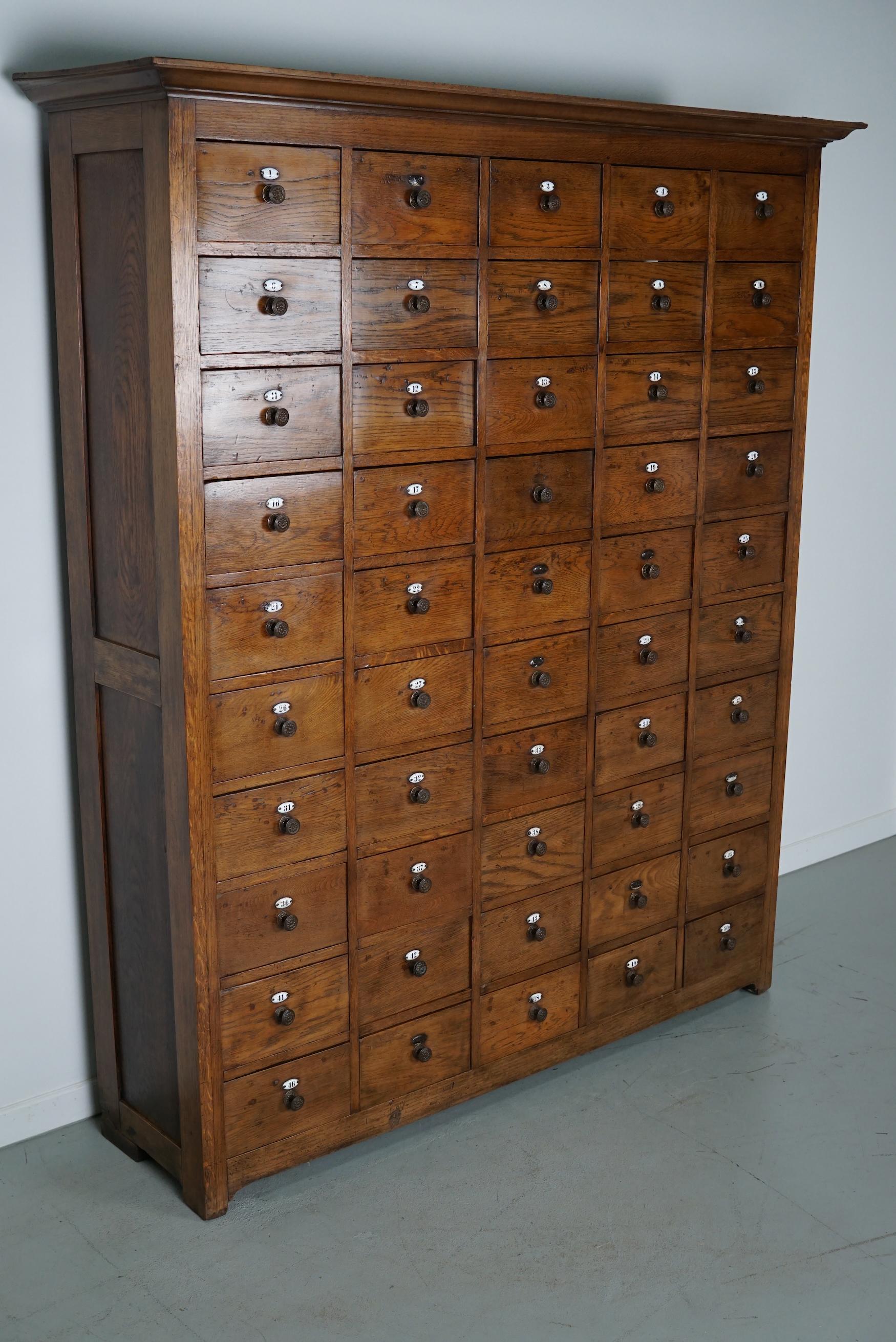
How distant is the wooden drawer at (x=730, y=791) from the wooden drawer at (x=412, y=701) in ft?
2.88

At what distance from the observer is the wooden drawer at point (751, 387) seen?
139 inches

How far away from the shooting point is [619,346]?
3287 millimetres

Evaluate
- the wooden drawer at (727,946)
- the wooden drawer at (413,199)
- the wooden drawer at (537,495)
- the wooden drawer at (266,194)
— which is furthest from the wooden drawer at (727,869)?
the wooden drawer at (266,194)

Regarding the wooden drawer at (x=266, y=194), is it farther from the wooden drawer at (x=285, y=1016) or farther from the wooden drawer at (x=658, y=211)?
the wooden drawer at (x=285, y=1016)

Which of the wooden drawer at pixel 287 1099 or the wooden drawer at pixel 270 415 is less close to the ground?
the wooden drawer at pixel 270 415

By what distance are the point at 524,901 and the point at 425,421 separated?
120 centimetres

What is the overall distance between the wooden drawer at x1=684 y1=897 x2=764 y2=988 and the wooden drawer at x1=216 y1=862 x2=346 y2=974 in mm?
1194

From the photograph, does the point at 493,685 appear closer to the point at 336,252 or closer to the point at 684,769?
the point at 684,769

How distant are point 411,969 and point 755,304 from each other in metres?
1.86

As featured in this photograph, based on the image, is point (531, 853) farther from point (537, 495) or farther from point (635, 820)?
point (537, 495)

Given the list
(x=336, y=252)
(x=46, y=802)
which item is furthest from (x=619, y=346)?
(x=46, y=802)

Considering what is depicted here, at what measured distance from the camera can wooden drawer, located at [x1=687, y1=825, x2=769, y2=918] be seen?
384cm

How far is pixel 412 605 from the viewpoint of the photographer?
305cm

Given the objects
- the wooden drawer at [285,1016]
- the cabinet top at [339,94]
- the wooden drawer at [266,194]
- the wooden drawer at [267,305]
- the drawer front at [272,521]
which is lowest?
the wooden drawer at [285,1016]
